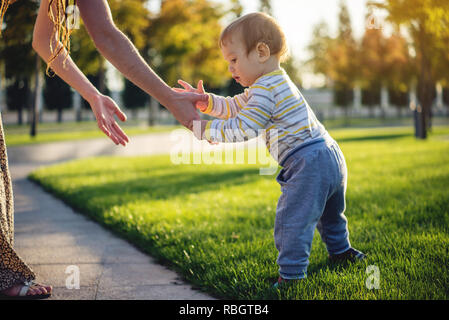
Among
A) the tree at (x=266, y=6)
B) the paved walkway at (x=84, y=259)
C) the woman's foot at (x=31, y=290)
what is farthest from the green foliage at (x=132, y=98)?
the woman's foot at (x=31, y=290)

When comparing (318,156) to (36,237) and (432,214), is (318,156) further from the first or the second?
(36,237)

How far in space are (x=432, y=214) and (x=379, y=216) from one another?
18.2 inches

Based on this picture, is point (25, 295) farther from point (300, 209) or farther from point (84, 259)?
point (300, 209)

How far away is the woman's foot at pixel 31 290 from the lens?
8.25 feet

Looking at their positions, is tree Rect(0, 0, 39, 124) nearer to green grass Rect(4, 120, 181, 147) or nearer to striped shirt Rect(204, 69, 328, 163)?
green grass Rect(4, 120, 181, 147)

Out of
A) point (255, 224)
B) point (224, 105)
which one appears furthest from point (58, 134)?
point (224, 105)

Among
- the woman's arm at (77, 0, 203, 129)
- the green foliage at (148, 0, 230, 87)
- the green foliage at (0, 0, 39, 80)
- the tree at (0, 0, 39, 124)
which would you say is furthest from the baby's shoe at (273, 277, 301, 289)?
the green foliage at (148, 0, 230, 87)

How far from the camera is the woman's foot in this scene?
252cm

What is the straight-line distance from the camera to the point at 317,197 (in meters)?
2.44

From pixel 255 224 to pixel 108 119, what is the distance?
6.88 feet

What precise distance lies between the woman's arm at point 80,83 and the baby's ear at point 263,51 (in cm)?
82

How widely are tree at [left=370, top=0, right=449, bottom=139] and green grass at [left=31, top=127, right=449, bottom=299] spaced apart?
2.39 metres

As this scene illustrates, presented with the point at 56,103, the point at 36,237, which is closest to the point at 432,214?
the point at 36,237
